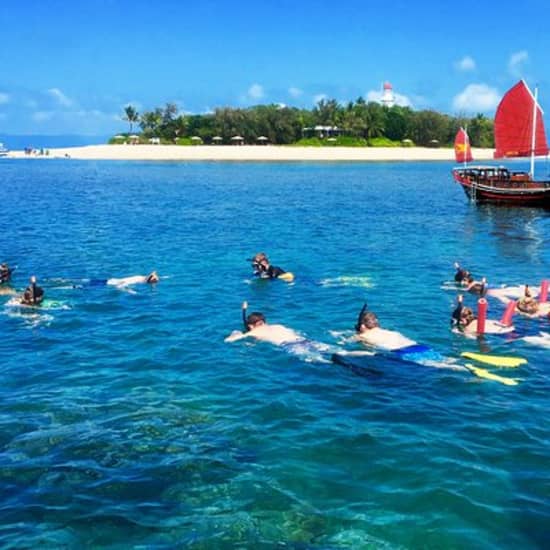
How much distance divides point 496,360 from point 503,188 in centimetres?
4516

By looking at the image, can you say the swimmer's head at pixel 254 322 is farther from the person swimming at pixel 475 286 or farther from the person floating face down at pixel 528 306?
the person swimming at pixel 475 286

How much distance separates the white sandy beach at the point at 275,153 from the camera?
5910 inches

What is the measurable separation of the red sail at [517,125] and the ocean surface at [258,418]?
32.2 meters

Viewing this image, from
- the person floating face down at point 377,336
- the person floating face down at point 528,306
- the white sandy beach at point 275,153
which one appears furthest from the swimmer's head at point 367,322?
the white sandy beach at point 275,153

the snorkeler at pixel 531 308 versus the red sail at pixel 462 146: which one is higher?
the red sail at pixel 462 146

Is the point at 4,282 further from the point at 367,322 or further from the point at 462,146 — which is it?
the point at 462,146

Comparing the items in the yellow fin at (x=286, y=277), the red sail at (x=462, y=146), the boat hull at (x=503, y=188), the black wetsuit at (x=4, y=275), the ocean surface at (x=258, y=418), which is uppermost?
the red sail at (x=462, y=146)

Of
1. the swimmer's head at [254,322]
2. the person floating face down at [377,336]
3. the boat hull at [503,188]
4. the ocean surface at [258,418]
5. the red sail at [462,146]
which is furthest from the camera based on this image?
the red sail at [462,146]

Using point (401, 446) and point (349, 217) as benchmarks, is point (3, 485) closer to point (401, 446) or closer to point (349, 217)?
point (401, 446)

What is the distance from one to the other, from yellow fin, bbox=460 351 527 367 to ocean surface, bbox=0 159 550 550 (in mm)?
239

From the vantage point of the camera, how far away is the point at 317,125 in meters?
172

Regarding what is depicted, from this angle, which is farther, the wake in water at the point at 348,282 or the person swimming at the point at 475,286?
the wake in water at the point at 348,282

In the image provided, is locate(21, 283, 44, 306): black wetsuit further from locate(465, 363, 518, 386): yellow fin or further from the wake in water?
locate(465, 363, 518, 386): yellow fin

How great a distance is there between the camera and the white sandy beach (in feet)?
493
